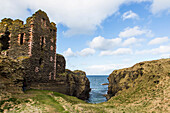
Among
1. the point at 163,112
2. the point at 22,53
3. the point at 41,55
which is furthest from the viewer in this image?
the point at 41,55

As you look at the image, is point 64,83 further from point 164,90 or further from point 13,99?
point 164,90

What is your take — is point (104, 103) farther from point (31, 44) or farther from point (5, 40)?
point (5, 40)

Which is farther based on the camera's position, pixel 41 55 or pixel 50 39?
pixel 50 39

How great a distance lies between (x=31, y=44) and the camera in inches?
943

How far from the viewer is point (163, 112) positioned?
16.3m

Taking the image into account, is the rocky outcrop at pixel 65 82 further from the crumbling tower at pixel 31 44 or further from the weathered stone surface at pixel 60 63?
the crumbling tower at pixel 31 44

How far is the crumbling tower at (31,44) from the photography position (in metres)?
23.8

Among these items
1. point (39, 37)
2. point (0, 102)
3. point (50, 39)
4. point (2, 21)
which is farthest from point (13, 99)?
point (2, 21)

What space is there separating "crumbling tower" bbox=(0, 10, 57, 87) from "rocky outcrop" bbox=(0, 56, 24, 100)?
13.0 feet

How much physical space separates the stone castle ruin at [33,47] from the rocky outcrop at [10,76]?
3614 millimetres

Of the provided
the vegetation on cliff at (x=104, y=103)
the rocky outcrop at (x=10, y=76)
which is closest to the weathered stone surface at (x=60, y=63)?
the vegetation on cliff at (x=104, y=103)

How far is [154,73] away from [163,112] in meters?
14.6

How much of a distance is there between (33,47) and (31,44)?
81 centimetres

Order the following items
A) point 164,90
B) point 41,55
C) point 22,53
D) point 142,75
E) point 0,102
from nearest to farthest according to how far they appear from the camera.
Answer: point 0,102, point 164,90, point 22,53, point 41,55, point 142,75
